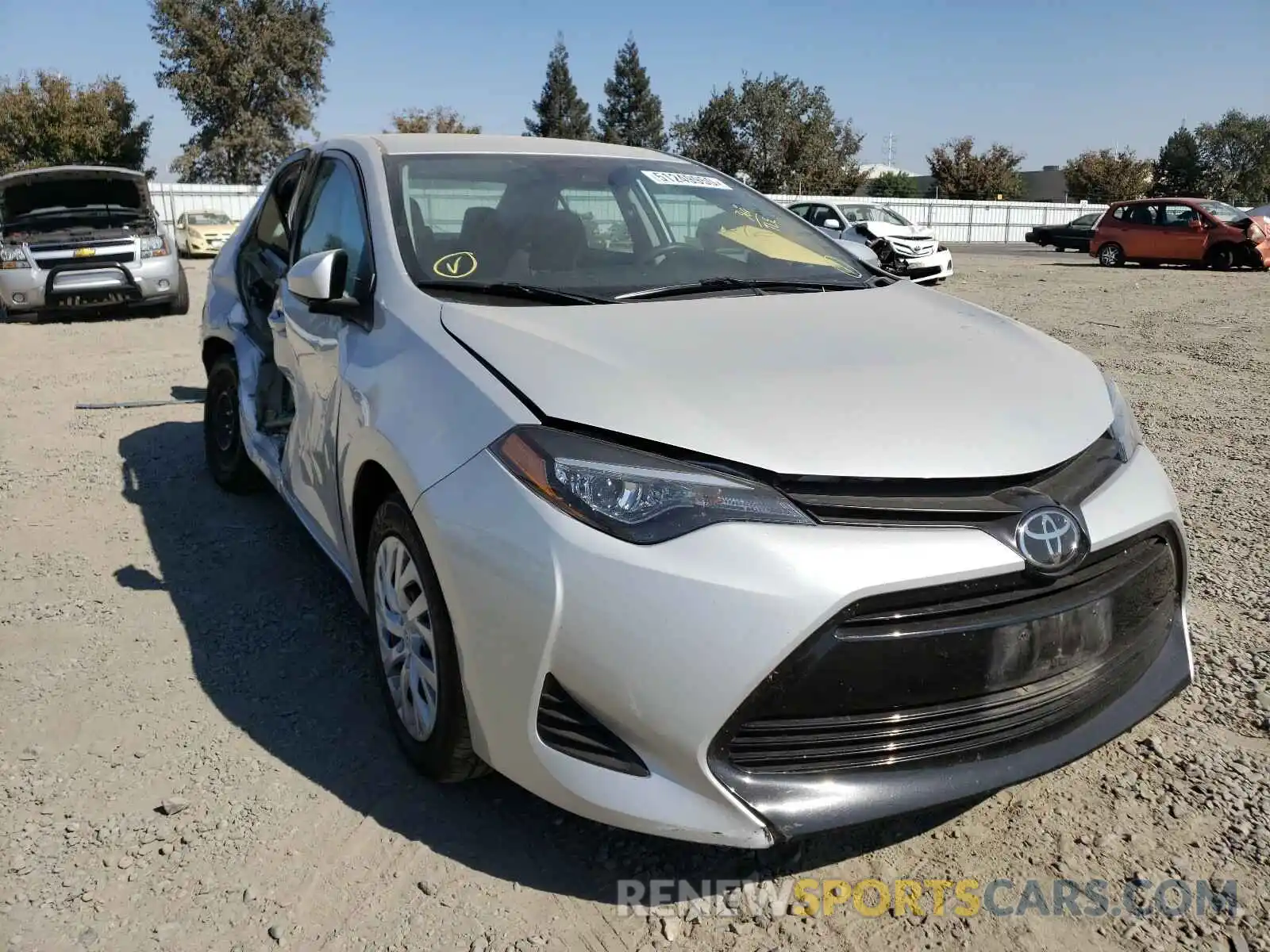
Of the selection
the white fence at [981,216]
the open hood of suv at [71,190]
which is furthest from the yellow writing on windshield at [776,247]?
the white fence at [981,216]

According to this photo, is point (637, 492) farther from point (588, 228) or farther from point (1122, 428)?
point (588, 228)

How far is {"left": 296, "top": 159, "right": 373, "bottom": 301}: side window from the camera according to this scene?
9.43 feet

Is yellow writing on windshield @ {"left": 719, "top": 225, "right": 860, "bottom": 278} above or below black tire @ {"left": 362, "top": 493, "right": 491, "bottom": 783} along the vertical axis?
above

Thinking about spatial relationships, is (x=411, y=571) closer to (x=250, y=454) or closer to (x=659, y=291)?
(x=659, y=291)

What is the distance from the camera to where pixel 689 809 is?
1.84 meters

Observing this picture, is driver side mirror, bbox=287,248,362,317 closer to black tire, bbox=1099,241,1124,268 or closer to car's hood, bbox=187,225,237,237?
black tire, bbox=1099,241,1124,268

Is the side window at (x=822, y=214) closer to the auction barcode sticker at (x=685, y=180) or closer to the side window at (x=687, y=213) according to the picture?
the auction barcode sticker at (x=685, y=180)

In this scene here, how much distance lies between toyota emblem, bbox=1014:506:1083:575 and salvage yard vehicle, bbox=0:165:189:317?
12234 mm

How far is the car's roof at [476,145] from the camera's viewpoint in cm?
327

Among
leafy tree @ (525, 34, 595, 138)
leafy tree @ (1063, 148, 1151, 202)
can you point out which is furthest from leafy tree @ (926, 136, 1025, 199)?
leafy tree @ (525, 34, 595, 138)

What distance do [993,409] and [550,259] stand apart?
1362mm

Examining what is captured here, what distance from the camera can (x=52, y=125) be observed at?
39.7 meters

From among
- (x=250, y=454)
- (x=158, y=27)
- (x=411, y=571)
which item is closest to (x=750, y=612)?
(x=411, y=571)

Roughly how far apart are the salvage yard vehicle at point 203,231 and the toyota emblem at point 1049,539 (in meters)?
24.1
